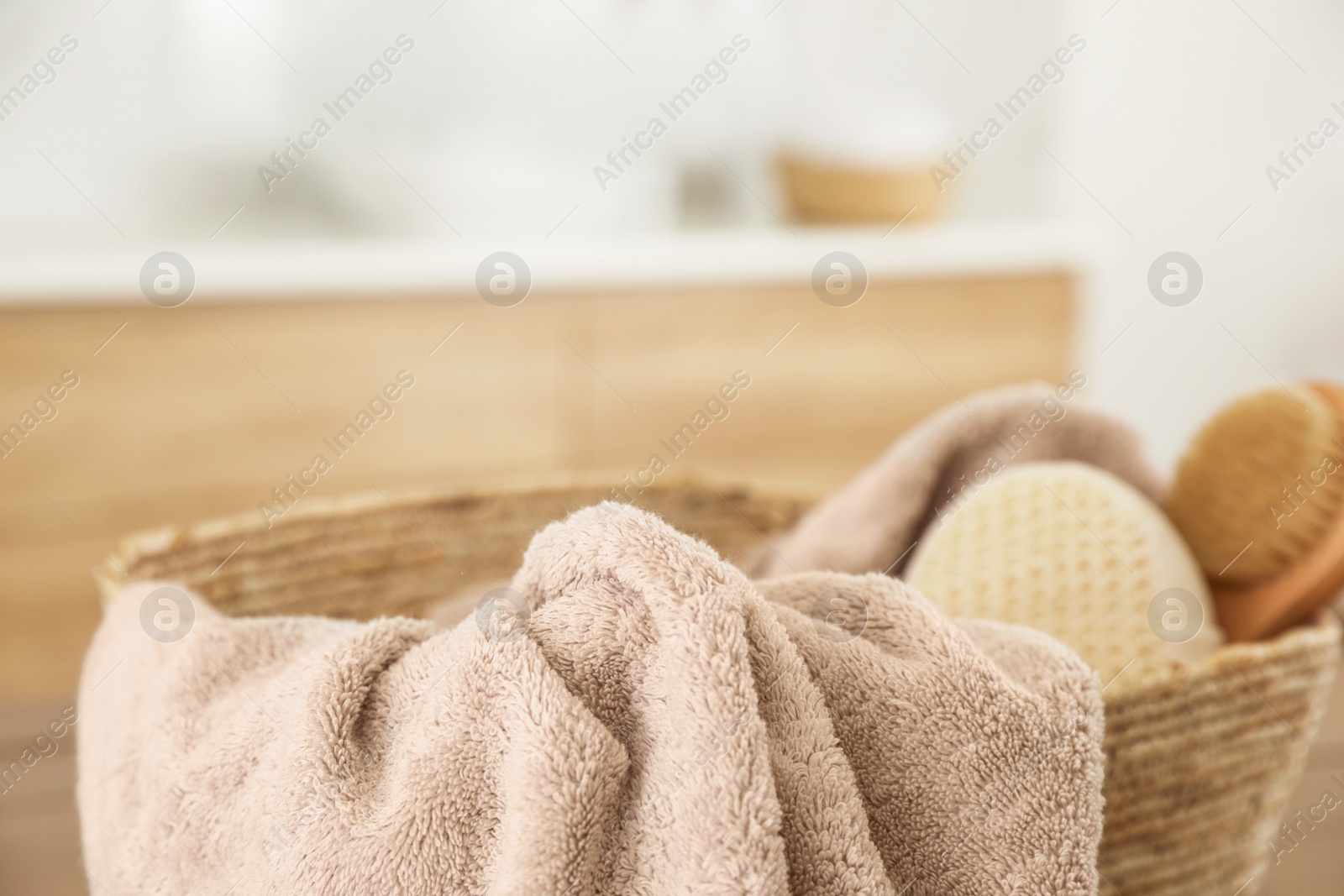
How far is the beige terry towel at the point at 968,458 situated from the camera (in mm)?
558

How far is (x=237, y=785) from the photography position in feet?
1.09

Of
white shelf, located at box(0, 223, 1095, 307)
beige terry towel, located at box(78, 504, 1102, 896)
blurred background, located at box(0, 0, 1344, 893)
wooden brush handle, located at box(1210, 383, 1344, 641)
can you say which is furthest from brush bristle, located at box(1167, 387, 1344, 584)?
white shelf, located at box(0, 223, 1095, 307)

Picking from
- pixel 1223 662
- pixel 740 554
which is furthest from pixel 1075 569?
pixel 740 554

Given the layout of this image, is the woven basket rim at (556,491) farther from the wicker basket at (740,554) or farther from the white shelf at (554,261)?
the white shelf at (554,261)

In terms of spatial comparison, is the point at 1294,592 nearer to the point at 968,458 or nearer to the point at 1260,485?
the point at 1260,485

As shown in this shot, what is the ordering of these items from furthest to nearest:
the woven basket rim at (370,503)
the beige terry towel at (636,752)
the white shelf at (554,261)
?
the white shelf at (554,261) < the woven basket rim at (370,503) < the beige terry towel at (636,752)

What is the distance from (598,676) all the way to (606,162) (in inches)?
45.2

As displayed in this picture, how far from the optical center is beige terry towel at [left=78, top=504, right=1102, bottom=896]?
277 mm

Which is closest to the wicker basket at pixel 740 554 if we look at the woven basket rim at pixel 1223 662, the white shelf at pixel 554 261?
the woven basket rim at pixel 1223 662

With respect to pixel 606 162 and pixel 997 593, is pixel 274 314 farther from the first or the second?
pixel 997 593

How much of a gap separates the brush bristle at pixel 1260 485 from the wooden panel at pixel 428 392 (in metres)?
0.73

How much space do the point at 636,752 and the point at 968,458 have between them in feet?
1.13

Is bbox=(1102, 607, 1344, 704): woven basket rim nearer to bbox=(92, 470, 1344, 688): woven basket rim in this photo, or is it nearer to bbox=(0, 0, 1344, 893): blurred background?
bbox=(92, 470, 1344, 688): woven basket rim

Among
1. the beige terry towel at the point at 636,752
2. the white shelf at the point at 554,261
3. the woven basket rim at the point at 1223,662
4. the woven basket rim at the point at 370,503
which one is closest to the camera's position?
the beige terry towel at the point at 636,752
